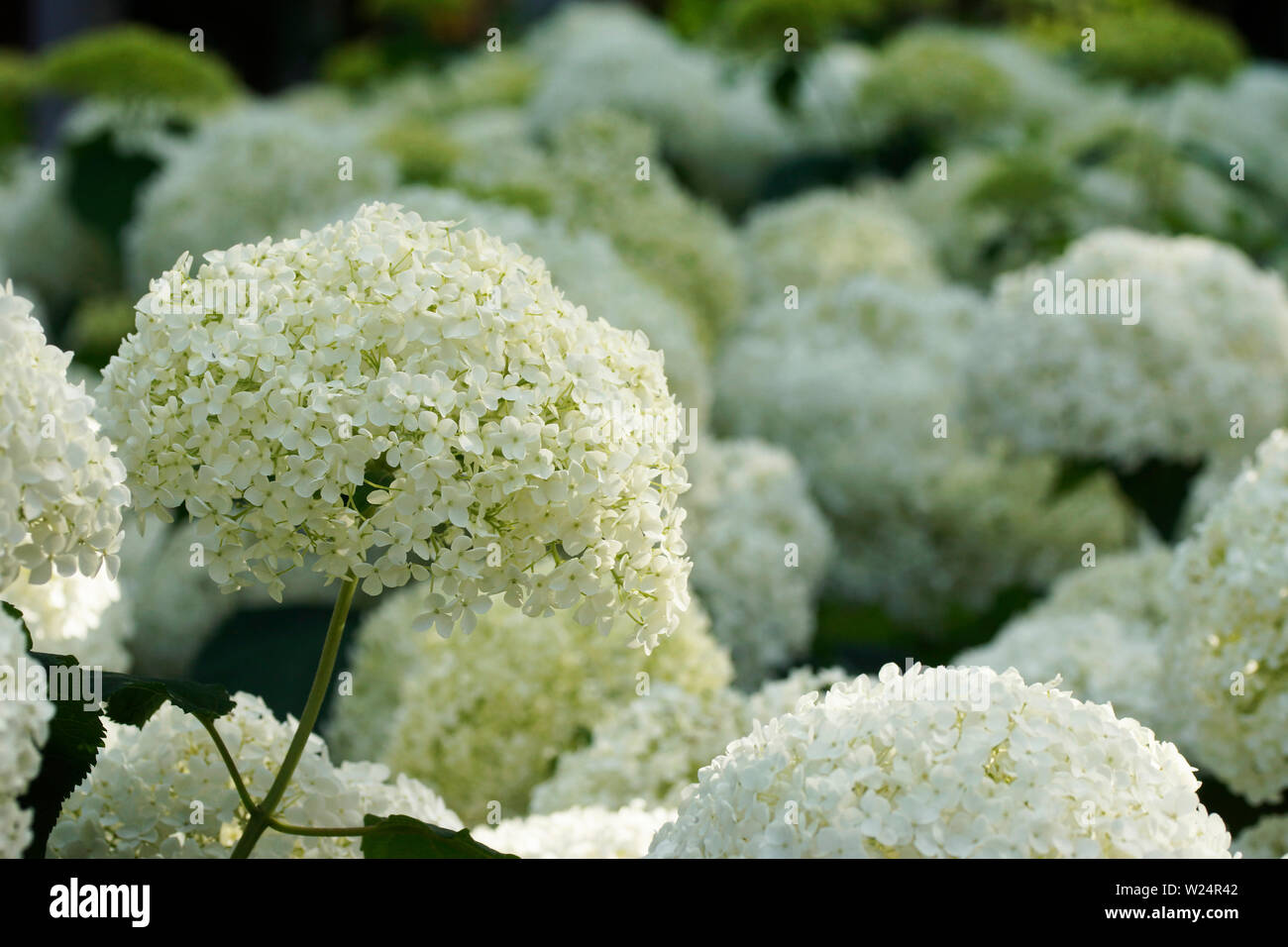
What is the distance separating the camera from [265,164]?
3994 mm

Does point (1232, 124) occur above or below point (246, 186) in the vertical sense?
above

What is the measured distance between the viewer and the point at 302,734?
1256mm

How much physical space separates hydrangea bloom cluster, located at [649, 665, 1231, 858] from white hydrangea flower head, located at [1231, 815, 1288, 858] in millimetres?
711

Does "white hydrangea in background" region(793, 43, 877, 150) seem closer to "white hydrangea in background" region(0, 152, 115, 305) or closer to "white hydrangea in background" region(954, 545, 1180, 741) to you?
"white hydrangea in background" region(0, 152, 115, 305)

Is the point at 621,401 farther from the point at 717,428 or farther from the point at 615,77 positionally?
the point at 615,77

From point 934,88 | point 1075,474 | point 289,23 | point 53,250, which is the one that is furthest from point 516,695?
point 289,23

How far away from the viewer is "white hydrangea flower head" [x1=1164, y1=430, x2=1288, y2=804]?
170 centimetres

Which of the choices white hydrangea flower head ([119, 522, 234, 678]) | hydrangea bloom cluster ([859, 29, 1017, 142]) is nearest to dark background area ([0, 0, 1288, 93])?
hydrangea bloom cluster ([859, 29, 1017, 142])

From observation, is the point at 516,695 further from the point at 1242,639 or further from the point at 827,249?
the point at 827,249

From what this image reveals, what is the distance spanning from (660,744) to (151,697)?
92cm

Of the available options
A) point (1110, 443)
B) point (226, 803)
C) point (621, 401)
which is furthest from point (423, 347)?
point (1110, 443)
